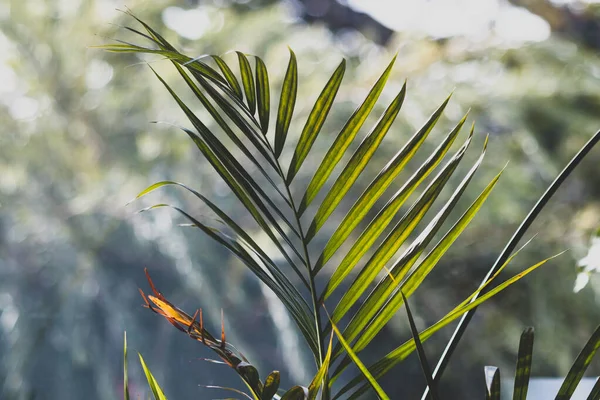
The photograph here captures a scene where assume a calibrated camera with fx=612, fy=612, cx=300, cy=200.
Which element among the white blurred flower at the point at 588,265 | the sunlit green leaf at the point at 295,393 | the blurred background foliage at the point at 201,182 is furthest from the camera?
the blurred background foliage at the point at 201,182

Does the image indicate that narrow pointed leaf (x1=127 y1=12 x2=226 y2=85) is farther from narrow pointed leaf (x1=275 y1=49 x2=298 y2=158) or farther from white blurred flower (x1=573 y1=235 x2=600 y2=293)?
white blurred flower (x1=573 y1=235 x2=600 y2=293)

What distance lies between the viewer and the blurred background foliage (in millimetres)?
1350

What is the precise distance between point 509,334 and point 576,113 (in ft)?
1.88

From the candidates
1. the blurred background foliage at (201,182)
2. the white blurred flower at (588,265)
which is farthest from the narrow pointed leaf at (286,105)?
the blurred background foliage at (201,182)

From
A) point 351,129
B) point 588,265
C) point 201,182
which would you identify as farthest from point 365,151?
point 201,182

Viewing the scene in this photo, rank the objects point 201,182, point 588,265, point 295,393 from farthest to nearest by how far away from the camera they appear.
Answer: point 201,182, point 588,265, point 295,393

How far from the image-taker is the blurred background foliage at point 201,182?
1350 millimetres

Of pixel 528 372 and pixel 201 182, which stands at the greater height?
pixel 528 372

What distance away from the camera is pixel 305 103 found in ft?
4.89

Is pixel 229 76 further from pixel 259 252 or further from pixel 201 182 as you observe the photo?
pixel 201 182

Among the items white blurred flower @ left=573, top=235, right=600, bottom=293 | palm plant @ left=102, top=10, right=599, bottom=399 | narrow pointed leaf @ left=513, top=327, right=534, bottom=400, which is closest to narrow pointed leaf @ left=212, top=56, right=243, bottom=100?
palm plant @ left=102, top=10, right=599, bottom=399

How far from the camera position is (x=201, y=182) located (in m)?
1.49

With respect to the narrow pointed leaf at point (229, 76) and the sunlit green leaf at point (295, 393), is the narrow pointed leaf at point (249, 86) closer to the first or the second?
the narrow pointed leaf at point (229, 76)

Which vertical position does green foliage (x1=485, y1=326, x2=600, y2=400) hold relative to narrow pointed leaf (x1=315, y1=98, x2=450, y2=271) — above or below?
below
